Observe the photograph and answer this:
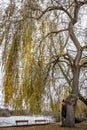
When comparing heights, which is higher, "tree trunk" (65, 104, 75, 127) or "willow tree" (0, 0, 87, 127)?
"willow tree" (0, 0, 87, 127)

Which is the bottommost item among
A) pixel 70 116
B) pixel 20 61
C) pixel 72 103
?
pixel 70 116

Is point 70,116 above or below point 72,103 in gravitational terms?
below

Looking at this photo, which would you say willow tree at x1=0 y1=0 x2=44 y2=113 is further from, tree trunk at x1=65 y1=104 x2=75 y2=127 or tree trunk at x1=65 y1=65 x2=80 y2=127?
tree trunk at x1=65 y1=104 x2=75 y2=127

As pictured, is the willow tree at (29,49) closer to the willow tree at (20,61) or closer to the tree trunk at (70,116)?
the willow tree at (20,61)

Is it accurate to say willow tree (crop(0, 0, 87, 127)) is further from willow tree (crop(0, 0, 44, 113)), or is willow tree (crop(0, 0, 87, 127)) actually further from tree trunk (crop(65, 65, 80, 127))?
tree trunk (crop(65, 65, 80, 127))

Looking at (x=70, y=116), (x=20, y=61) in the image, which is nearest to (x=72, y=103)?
(x=70, y=116)

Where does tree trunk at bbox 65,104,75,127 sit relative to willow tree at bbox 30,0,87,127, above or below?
below

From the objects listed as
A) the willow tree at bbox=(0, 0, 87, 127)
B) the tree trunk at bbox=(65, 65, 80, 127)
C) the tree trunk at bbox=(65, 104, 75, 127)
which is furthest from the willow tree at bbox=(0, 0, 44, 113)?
the tree trunk at bbox=(65, 104, 75, 127)

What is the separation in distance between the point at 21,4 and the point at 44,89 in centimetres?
373

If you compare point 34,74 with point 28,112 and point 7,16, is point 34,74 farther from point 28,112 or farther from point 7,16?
point 7,16

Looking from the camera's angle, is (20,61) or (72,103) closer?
(20,61)

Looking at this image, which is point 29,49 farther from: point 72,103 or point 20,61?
point 72,103

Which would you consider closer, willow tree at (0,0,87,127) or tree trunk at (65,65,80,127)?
willow tree at (0,0,87,127)

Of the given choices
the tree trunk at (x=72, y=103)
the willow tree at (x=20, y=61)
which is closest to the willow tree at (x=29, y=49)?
the willow tree at (x=20, y=61)
